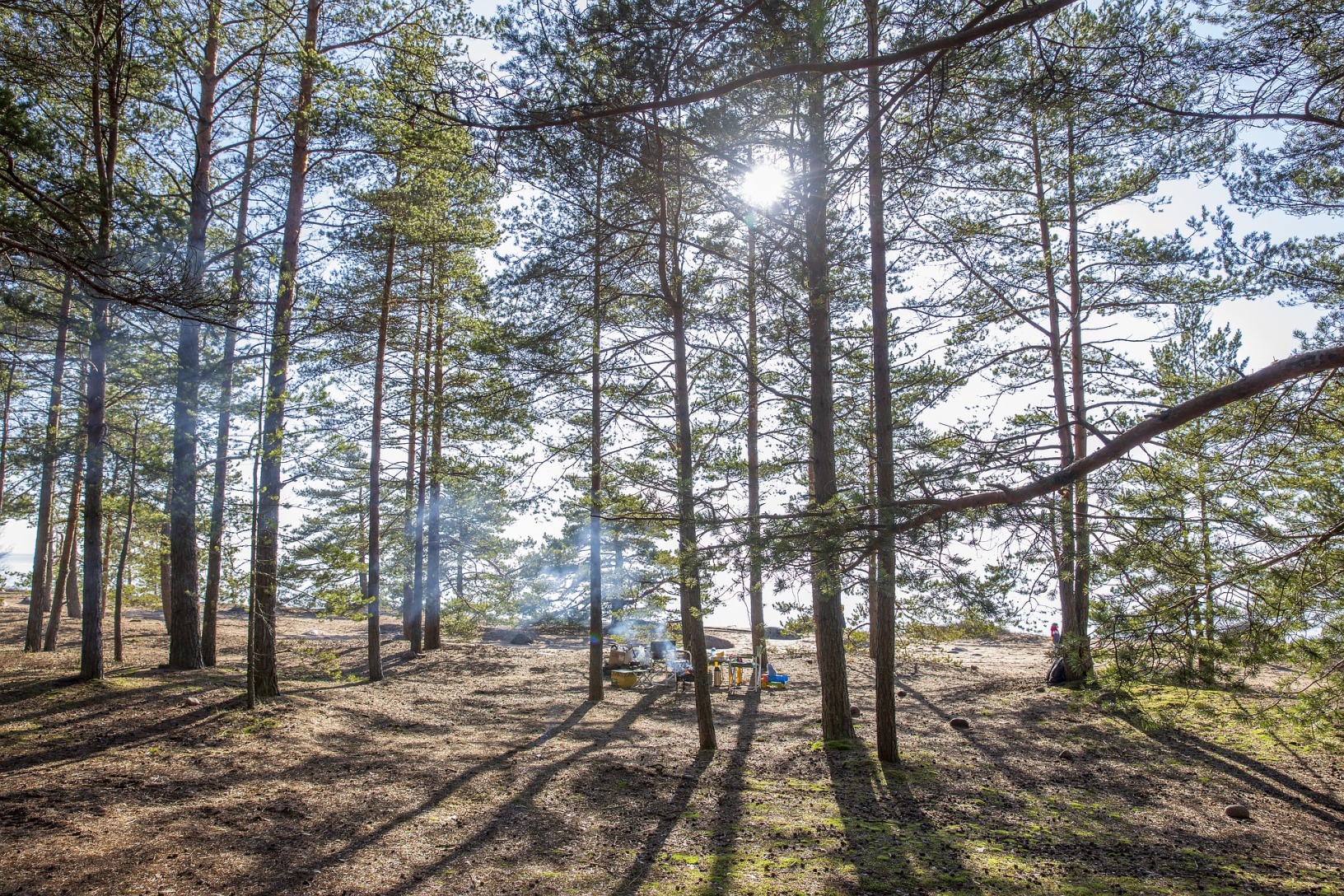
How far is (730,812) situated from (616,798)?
1.14m

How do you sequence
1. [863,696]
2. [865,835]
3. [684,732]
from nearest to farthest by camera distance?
[865,835], [684,732], [863,696]

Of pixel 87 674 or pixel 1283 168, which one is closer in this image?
pixel 1283 168

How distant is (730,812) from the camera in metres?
6.77

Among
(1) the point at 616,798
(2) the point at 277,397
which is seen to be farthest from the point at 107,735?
(1) the point at 616,798

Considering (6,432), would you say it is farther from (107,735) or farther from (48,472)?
(107,735)

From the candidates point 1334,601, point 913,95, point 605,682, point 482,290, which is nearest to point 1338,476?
point 1334,601

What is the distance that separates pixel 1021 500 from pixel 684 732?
7200 millimetres

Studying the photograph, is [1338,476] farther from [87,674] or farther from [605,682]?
[87,674]

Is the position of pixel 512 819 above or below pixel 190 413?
below

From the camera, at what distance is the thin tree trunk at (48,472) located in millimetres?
10375

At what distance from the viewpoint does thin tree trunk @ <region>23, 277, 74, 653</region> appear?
10375 millimetres

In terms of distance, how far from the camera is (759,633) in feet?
53.7

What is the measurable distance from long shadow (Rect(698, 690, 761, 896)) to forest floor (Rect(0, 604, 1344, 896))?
0.12 feet

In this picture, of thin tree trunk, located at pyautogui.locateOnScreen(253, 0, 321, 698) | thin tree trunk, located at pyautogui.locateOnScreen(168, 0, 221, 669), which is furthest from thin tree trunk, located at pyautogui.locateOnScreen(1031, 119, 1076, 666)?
thin tree trunk, located at pyautogui.locateOnScreen(168, 0, 221, 669)
